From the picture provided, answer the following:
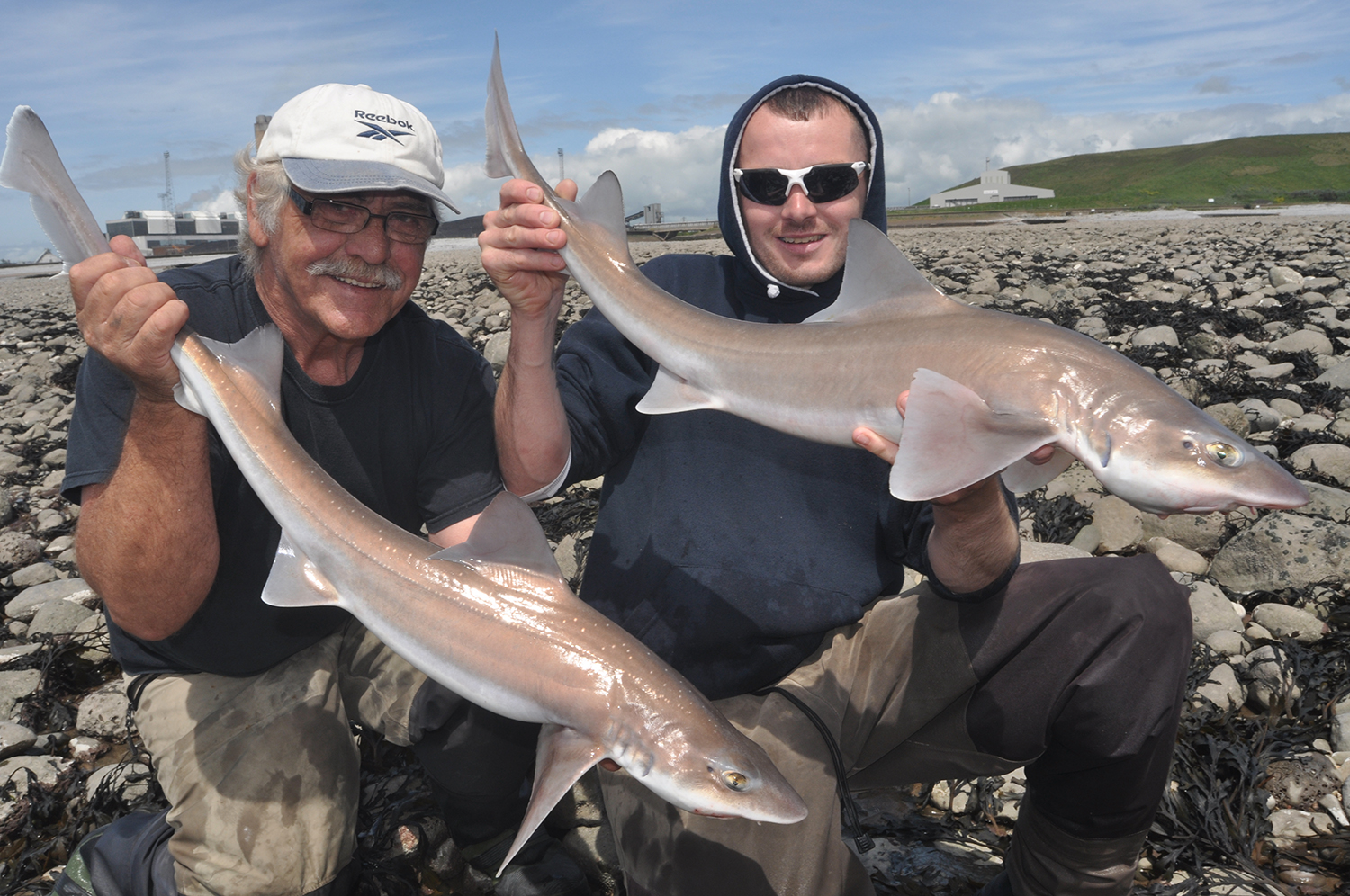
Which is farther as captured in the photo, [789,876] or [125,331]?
[789,876]

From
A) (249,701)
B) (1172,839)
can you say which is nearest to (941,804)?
(1172,839)

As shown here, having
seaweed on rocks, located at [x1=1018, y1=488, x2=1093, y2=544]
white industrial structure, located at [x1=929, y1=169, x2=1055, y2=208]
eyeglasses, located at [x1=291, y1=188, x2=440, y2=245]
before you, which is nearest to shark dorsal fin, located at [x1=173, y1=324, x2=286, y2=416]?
eyeglasses, located at [x1=291, y1=188, x2=440, y2=245]

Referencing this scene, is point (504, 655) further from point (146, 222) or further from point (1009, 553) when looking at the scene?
point (146, 222)

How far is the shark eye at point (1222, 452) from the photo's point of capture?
2.14 m

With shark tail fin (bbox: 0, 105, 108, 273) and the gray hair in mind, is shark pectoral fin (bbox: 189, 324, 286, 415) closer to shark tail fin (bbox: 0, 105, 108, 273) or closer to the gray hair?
shark tail fin (bbox: 0, 105, 108, 273)

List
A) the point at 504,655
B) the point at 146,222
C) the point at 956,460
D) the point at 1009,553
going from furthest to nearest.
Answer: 1. the point at 146,222
2. the point at 1009,553
3. the point at 504,655
4. the point at 956,460

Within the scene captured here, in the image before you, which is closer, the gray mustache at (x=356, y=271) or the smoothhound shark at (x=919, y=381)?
the smoothhound shark at (x=919, y=381)

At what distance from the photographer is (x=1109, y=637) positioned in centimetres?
287

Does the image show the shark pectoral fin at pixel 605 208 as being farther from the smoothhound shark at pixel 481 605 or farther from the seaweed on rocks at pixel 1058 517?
the seaweed on rocks at pixel 1058 517

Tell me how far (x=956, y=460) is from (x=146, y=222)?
88076 mm

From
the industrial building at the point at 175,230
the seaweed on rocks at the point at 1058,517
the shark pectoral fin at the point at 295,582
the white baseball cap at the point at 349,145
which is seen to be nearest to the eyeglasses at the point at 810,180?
the white baseball cap at the point at 349,145

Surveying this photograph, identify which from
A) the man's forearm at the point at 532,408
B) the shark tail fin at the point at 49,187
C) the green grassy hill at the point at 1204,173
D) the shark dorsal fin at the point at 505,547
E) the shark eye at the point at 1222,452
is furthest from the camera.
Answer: the green grassy hill at the point at 1204,173

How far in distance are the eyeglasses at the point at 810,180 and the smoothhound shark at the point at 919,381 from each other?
59 centimetres

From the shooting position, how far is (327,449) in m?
3.36
